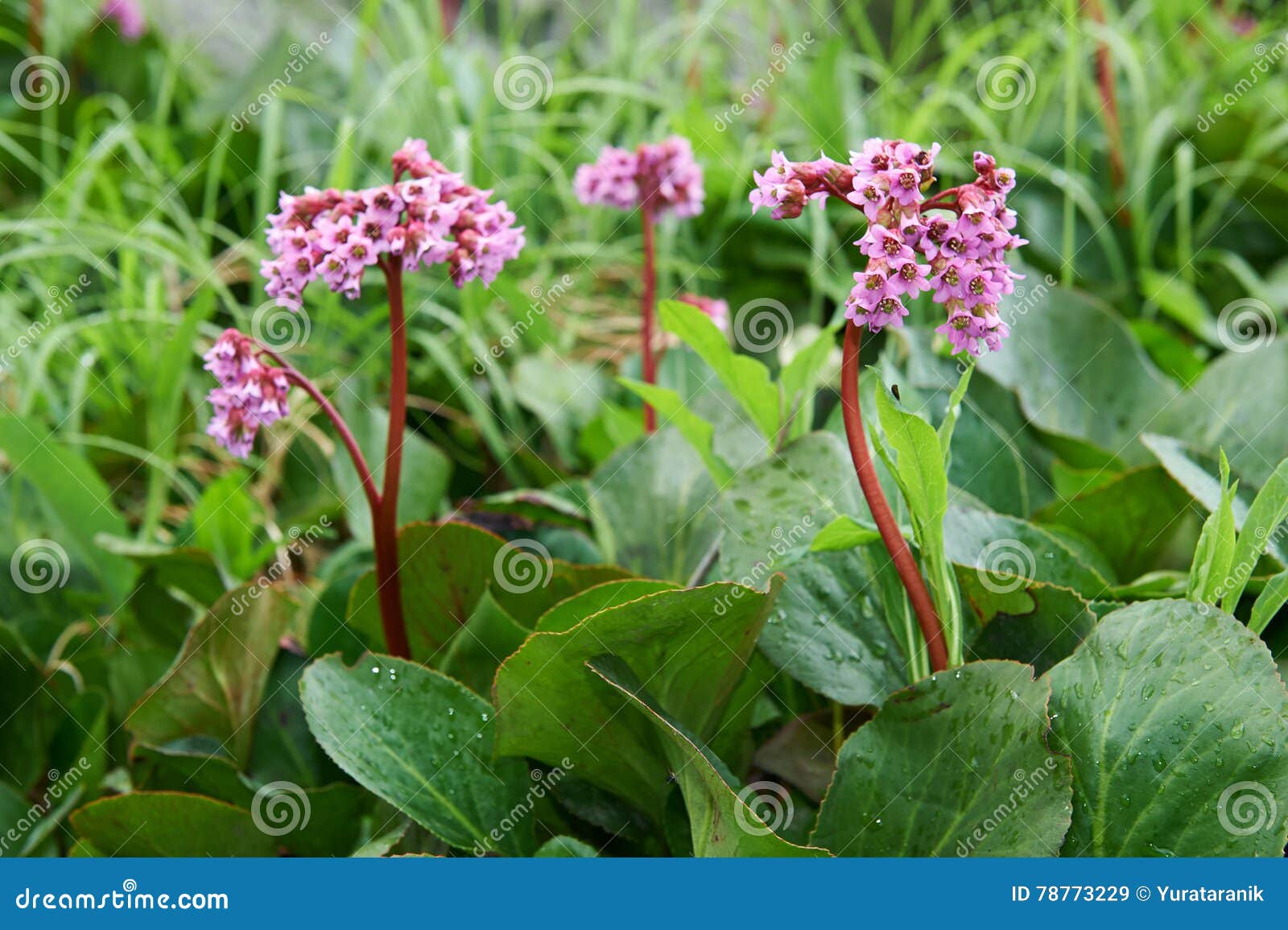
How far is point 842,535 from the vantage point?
2.76 feet

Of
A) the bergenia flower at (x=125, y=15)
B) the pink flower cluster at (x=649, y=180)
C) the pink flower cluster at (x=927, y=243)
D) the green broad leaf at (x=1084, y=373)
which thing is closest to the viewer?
the pink flower cluster at (x=927, y=243)

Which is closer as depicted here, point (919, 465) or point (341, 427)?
point (919, 465)

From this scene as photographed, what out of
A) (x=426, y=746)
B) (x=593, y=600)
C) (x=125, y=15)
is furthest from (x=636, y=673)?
(x=125, y=15)

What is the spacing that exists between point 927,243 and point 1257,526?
0.35 m

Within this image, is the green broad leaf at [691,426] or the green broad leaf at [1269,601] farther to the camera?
the green broad leaf at [691,426]

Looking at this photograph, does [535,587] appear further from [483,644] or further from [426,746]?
[426,746]

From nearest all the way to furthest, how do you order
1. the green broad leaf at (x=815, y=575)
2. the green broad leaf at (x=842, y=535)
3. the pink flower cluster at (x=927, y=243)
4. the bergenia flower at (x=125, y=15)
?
the pink flower cluster at (x=927, y=243)
the green broad leaf at (x=842, y=535)
the green broad leaf at (x=815, y=575)
the bergenia flower at (x=125, y=15)

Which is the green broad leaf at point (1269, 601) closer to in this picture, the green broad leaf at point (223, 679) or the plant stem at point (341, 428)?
the plant stem at point (341, 428)

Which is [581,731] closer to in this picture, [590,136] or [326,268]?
[326,268]

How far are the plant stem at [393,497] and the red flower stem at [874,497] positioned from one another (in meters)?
0.40

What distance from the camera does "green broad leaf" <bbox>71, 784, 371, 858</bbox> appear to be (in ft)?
3.05

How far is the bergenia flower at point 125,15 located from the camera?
286 cm

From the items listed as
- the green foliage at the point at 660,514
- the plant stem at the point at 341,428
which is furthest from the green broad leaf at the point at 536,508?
the plant stem at the point at 341,428

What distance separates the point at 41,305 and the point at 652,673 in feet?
6.01
